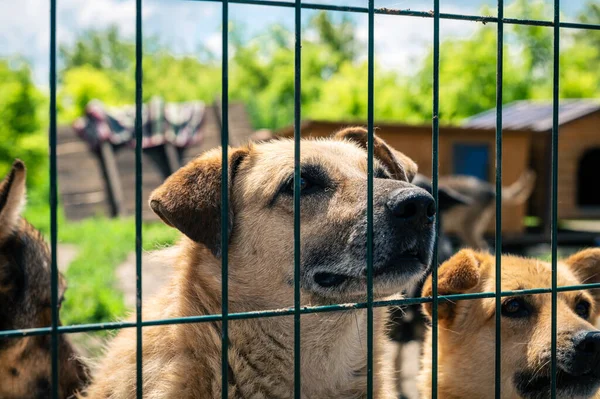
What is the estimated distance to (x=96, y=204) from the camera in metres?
20.0

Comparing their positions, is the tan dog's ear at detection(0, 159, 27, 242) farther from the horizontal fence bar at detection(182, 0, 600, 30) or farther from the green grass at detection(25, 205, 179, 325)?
the horizontal fence bar at detection(182, 0, 600, 30)

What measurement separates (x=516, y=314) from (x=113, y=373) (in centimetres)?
195

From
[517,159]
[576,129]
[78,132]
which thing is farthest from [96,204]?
[576,129]

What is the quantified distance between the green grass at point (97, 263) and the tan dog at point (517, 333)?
1.57 metres

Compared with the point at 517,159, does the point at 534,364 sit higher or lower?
lower

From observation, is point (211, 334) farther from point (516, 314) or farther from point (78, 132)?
point (78, 132)

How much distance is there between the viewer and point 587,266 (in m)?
3.72

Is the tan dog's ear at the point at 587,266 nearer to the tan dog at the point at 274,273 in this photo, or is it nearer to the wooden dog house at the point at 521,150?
the tan dog at the point at 274,273

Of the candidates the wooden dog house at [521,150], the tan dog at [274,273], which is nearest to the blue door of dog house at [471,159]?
the wooden dog house at [521,150]

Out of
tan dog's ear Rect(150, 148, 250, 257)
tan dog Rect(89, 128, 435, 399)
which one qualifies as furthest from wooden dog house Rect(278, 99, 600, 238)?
tan dog's ear Rect(150, 148, 250, 257)

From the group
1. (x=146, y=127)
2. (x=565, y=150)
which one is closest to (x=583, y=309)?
(x=565, y=150)

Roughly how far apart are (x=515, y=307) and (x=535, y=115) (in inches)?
574

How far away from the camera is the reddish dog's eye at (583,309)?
3.54m

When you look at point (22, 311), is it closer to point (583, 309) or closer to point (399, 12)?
point (399, 12)
